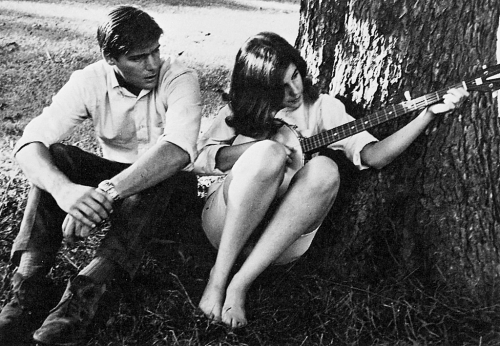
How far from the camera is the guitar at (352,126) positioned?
248cm

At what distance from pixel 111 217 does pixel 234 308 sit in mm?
605

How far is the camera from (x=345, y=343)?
2527mm

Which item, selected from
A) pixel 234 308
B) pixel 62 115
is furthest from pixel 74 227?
pixel 234 308

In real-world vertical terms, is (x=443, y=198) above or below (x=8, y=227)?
above

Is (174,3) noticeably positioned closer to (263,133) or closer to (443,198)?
(263,133)

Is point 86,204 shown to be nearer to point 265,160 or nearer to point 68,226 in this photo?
point 68,226

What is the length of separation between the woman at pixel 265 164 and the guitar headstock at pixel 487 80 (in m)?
0.07

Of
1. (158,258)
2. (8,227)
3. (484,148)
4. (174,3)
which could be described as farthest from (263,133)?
(174,3)

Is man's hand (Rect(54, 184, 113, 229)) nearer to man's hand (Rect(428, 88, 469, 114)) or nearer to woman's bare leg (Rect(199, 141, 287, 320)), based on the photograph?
woman's bare leg (Rect(199, 141, 287, 320))

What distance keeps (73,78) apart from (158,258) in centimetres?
90

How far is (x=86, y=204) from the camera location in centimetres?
245

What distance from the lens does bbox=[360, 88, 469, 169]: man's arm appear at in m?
2.47

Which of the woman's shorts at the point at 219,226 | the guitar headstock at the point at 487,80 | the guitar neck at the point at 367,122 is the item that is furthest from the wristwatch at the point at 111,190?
the guitar headstock at the point at 487,80

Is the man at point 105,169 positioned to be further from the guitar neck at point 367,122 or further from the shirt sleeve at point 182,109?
the guitar neck at point 367,122
